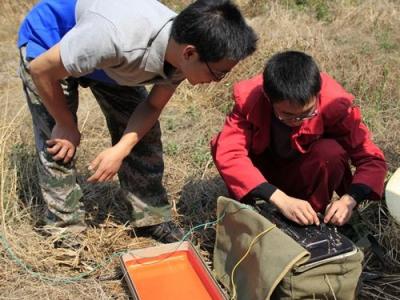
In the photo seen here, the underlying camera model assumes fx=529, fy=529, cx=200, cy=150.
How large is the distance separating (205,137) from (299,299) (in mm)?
1896

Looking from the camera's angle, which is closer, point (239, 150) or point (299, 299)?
point (299, 299)

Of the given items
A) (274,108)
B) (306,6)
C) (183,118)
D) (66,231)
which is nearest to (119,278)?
(66,231)

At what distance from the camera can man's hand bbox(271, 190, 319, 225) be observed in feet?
7.28

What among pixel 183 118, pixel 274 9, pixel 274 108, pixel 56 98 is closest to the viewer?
pixel 56 98

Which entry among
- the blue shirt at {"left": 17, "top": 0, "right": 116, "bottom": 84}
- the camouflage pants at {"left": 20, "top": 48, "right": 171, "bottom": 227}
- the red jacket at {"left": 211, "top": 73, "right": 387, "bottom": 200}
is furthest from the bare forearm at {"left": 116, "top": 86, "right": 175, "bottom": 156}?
the blue shirt at {"left": 17, "top": 0, "right": 116, "bottom": 84}

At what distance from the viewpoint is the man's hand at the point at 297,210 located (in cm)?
222

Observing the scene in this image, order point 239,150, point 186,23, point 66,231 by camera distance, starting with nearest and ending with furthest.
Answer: point 186,23, point 239,150, point 66,231

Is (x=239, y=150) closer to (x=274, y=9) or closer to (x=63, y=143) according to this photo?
(x=63, y=143)

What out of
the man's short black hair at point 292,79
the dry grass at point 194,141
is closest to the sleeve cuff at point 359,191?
the dry grass at point 194,141

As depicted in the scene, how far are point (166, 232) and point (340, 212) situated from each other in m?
1.00

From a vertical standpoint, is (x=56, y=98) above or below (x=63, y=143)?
above

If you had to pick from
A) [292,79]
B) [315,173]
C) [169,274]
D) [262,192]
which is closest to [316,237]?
[262,192]

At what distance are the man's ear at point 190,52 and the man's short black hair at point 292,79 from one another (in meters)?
0.43

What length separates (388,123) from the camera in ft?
12.1
